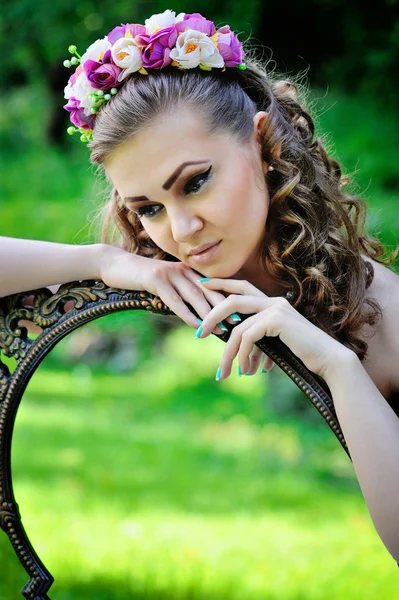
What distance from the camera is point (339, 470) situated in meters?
5.35

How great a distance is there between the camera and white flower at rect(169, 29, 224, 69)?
1.88 meters

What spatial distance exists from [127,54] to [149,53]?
0.17 feet

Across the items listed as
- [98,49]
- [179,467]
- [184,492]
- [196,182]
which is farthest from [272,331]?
[179,467]

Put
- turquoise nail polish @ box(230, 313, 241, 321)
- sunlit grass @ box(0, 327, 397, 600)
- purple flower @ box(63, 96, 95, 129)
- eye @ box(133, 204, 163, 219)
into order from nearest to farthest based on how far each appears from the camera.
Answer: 1. turquoise nail polish @ box(230, 313, 241, 321)
2. eye @ box(133, 204, 163, 219)
3. purple flower @ box(63, 96, 95, 129)
4. sunlit grass @ box(0, 327, 397, 600)

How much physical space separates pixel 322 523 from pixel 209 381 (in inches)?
93.2

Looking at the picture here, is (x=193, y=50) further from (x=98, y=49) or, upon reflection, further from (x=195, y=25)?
(x=98, y=49)

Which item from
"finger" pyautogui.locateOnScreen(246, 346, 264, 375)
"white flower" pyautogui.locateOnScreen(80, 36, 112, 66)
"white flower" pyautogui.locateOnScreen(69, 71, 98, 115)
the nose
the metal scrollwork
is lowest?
the metal scrollwork

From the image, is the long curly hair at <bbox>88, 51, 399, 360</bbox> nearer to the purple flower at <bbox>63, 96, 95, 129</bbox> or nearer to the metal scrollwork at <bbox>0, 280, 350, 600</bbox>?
the purple flower at <bbox>63, 96, 95, 129</bbox>

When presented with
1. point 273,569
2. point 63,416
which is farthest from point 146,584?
point 63,416

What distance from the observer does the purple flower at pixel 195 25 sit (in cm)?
193

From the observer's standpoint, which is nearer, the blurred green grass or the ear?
the ear

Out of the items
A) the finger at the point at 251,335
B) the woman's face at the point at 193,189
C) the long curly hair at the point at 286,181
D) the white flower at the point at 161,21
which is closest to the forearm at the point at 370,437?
the finger at the point at 251,335

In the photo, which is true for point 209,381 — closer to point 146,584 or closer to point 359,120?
point 359,120

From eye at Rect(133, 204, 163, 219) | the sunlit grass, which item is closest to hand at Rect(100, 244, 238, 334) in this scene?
eye at Rect(133, 204, 163, 219)
